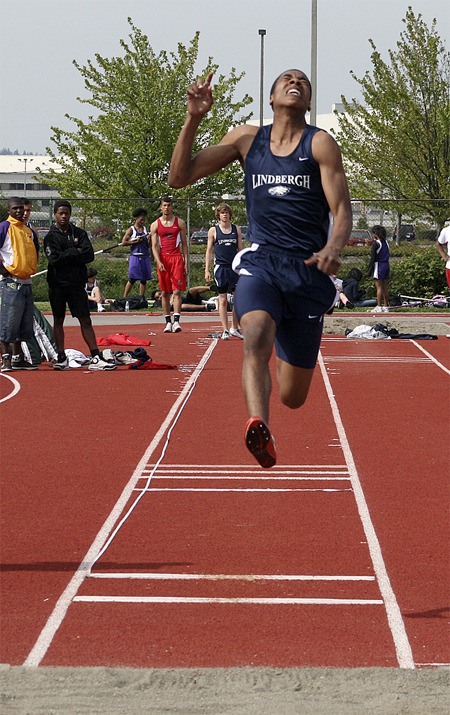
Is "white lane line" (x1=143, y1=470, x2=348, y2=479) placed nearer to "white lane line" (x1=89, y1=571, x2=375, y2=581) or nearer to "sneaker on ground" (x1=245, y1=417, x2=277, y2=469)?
"white lane line" (x1=89, y1=571, x2=375, y2=581)

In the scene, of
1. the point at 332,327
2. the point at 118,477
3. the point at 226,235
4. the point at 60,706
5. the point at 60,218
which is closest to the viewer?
the point at 60,706

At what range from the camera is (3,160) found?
131m

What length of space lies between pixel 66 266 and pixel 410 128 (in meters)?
20.1

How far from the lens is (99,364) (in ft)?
47.8

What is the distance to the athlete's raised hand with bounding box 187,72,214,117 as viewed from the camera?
216 inches

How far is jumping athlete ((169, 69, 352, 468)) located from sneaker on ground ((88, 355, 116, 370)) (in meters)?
8.87

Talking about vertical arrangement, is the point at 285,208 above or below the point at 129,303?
above

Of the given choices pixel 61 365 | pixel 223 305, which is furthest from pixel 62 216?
pixel 223 305

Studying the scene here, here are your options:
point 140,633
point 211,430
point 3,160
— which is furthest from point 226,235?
point 3,160

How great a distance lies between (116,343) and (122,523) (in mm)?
10217

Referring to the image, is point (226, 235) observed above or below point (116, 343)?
above

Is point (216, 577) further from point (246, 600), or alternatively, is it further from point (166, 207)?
point (166, 207)

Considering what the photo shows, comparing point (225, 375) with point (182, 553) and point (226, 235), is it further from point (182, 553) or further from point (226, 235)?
point (182, 553)

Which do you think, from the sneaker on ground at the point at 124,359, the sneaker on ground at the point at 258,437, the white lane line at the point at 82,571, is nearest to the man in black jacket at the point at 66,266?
the sneaker on ground at the point at 124,359
